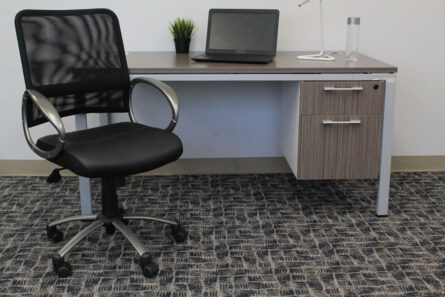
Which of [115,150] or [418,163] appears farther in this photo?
[418,163]

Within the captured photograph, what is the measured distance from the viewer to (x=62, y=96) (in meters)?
2.16

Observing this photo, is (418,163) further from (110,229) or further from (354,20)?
(110,229)

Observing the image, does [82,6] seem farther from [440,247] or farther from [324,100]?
[440,247]

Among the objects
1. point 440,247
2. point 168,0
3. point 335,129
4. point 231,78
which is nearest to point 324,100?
point 335,129

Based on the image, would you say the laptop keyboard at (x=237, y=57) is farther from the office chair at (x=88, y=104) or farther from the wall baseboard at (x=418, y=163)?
the wall baseboard at (x=418, y=163)

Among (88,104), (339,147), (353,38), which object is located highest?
(353,38)

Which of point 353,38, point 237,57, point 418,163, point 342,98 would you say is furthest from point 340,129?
point 418,163

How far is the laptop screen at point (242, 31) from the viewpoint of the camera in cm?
260

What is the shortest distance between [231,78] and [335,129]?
530mm

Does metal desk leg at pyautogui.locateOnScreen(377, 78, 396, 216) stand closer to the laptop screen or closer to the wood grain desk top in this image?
the wood grain desk top

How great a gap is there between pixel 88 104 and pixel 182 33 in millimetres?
760

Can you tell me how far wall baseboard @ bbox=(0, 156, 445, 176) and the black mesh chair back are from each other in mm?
818

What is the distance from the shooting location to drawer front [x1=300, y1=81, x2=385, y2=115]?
91.7 inches

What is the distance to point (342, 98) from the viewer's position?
2.35 m
